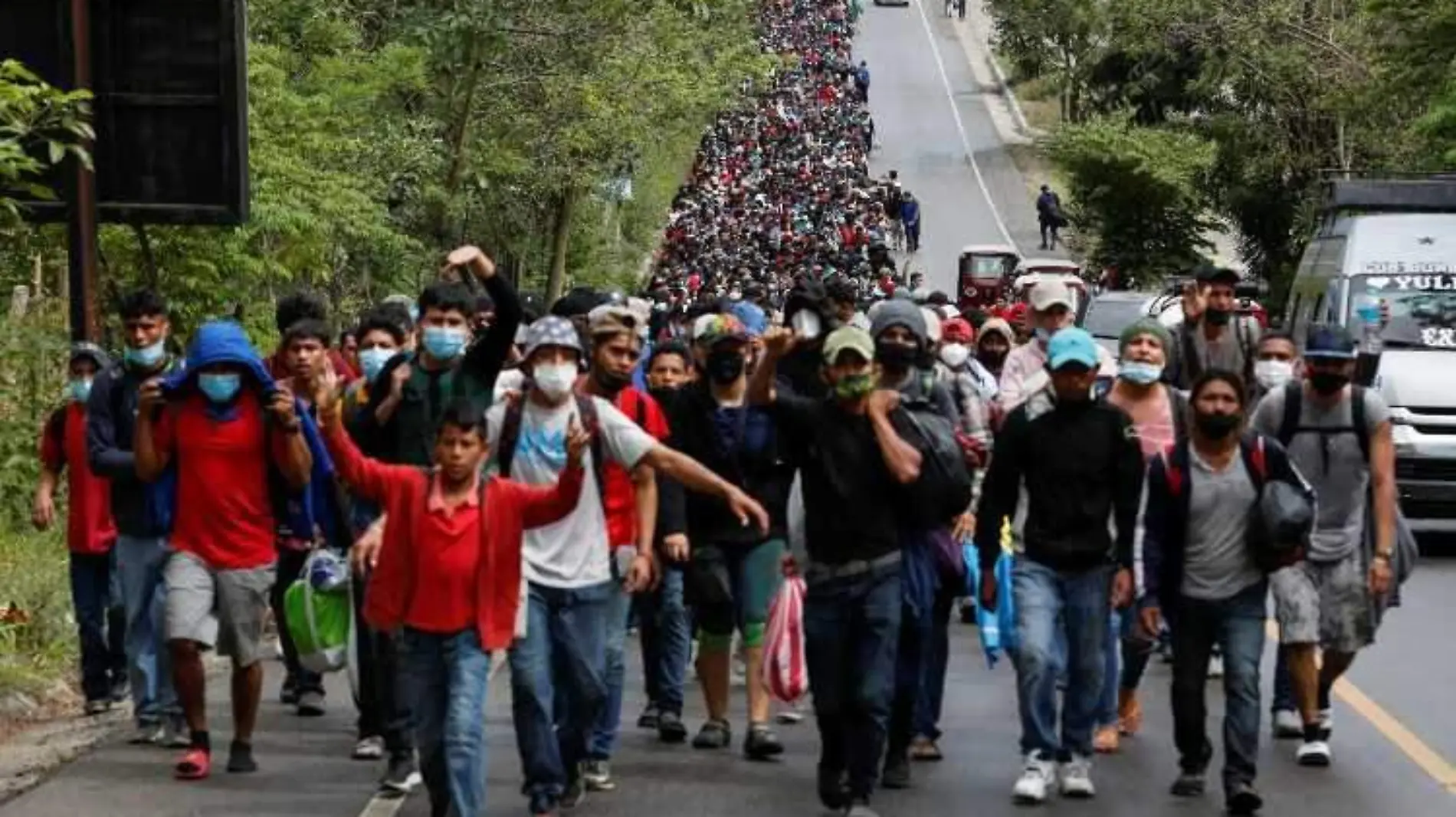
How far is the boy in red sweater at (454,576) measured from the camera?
9047 millimetres

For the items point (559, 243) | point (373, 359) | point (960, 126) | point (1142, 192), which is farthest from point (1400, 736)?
point (960, 126)

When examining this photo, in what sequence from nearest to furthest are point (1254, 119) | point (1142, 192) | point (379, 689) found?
1. point (379, 689)
2. point (1254, 119)
3. point (1142, 192)

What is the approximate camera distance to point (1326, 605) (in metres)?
11.2

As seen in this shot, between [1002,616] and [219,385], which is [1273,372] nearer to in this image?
[1002,616]

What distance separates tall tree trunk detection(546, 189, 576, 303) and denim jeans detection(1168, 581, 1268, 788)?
3323 cm

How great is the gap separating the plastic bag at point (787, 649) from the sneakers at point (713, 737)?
4.41 ft

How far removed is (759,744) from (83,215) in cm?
559

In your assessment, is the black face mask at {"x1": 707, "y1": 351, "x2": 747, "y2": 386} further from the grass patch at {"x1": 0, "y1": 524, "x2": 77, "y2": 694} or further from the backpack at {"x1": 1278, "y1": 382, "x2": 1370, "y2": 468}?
the grass patch at {"x1": 0, "y1": 524, "x2": 77, "y2": 694}

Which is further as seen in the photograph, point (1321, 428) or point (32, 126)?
point (32, 126)

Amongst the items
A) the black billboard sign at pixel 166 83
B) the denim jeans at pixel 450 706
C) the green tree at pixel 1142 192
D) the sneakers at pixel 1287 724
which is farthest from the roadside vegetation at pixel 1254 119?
the denim jeans at pixel 450 706

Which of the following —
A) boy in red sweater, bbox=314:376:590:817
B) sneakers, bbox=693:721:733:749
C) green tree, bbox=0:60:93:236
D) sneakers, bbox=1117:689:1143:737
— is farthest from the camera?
green tree, bbox=0:60:93:236

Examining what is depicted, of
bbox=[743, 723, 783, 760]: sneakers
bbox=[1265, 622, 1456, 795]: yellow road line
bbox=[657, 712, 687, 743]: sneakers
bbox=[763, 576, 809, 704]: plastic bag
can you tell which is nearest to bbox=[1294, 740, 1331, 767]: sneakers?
bbox=[1265, 622, 1456, 795]: yellow road line

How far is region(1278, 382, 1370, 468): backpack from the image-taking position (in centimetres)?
1126

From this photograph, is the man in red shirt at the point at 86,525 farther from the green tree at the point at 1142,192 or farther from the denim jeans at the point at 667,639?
the green tree at the point at 1142,192
